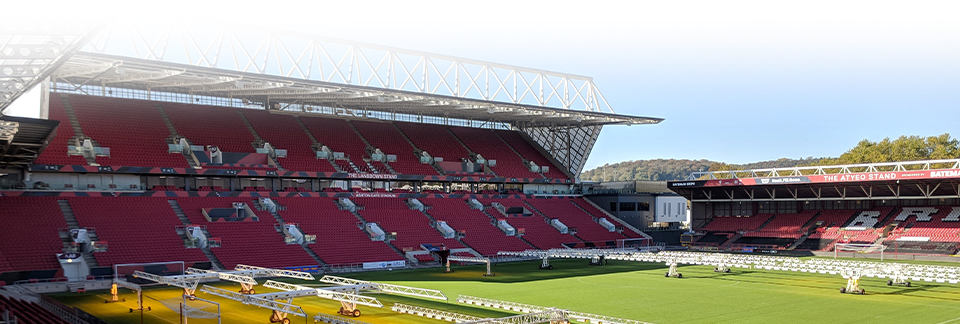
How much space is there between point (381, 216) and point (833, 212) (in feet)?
130

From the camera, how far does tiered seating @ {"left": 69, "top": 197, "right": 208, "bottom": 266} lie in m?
42.2

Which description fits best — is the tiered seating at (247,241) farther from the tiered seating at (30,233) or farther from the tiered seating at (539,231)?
the tiered seating at (539,231)

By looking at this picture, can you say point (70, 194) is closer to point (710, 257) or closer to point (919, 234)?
point (710, 257)

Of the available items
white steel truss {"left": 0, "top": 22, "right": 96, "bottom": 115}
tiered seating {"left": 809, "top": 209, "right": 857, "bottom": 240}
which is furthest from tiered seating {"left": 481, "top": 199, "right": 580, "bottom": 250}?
white steel truss {"left": 0, "top": 22, "right": 96, "bottom": 115}

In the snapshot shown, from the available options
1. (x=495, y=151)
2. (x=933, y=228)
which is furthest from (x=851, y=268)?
(x=495, y=151)

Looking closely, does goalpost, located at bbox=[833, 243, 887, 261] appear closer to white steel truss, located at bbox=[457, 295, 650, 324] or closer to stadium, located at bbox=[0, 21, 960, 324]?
stadium, located at bbox=[0, 21, 960, 324]

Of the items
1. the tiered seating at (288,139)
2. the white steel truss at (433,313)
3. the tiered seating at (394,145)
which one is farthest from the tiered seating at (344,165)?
the white steel truss at (433,313)

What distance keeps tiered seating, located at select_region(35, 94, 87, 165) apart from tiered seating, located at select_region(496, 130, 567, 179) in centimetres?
4023

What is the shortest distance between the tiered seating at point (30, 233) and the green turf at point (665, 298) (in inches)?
189

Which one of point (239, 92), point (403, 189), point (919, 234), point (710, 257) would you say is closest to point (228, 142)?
point (239, 92)

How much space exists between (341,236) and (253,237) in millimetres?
6159

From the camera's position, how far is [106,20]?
17.9 m

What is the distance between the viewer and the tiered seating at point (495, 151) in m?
70.6

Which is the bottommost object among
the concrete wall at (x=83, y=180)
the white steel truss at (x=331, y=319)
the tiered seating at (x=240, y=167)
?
the white steel truss at (x=331, y=319)
